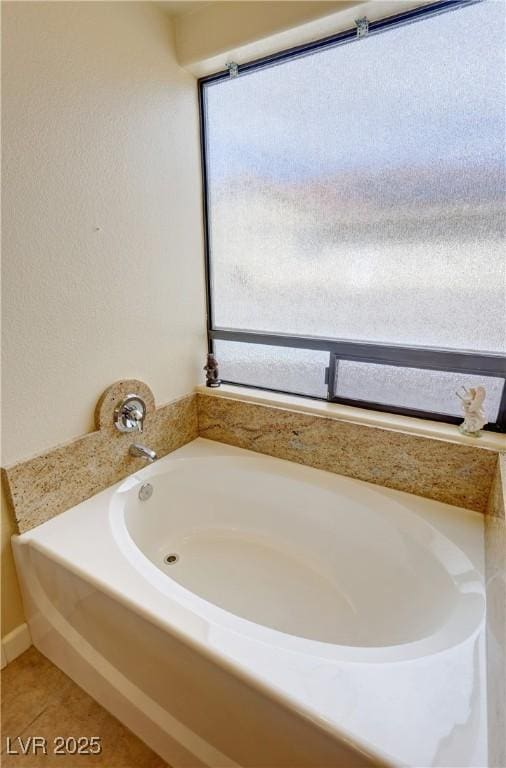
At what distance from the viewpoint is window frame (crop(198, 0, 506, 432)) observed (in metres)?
1.42

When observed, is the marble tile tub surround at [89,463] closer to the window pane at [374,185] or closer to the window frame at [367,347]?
the window frame at [367,347]

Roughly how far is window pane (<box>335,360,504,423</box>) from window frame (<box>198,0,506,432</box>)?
0.02 metres

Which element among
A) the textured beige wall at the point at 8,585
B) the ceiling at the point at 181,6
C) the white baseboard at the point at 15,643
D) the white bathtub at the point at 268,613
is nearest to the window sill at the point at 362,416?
the white bathtub at the point at 268,613

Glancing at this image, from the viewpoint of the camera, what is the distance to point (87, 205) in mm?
1412

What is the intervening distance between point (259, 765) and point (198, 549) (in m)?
0.96

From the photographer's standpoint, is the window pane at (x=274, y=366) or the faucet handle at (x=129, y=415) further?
the window pane at (x=274, y=366)

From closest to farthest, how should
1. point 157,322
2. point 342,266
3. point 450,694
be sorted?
point 450,694, point 342,266, point 157,322

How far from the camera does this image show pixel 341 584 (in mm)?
1604

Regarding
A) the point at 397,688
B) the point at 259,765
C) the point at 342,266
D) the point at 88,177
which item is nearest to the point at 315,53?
the point at 342,266

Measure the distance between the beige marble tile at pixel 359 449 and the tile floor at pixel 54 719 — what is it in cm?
117

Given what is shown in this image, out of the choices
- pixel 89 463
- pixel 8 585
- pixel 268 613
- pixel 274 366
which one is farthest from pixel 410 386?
pixel 8 585

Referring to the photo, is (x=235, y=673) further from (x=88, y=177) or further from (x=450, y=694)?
(x=88, y=177)

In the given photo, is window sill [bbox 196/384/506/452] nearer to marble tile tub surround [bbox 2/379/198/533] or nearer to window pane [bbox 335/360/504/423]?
window pane [bbox 335/360/504/423]

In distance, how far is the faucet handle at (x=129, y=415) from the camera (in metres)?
1.62
